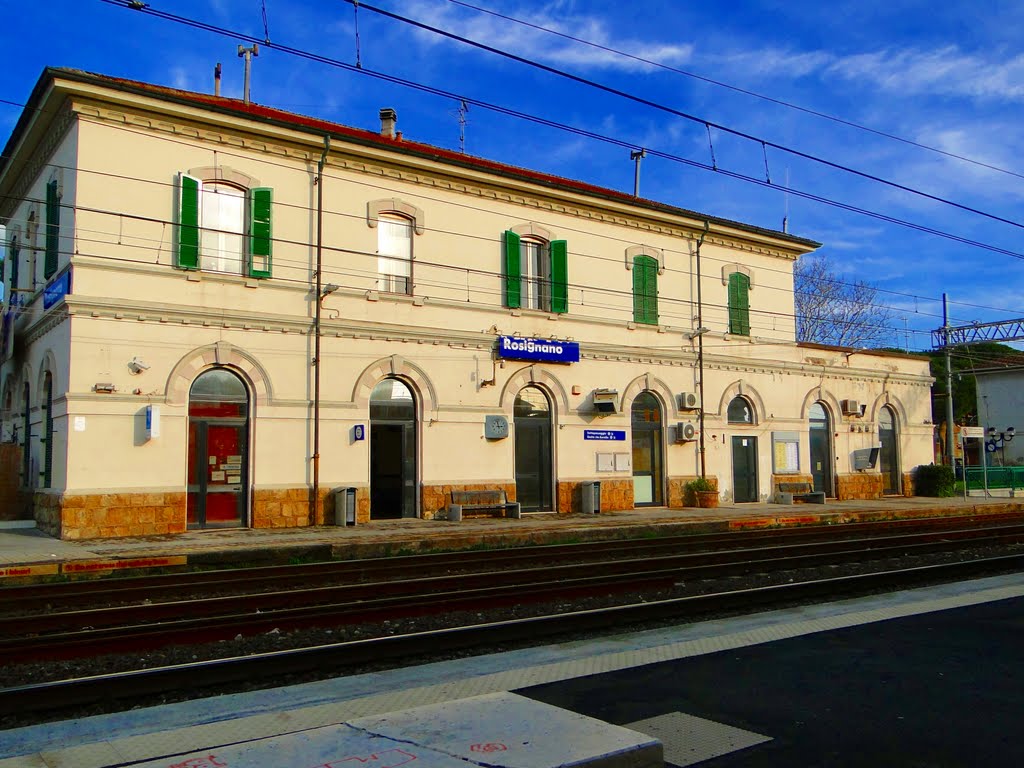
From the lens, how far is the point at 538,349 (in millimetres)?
21594

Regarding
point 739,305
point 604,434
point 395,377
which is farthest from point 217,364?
point 739,305

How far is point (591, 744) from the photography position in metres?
4.42

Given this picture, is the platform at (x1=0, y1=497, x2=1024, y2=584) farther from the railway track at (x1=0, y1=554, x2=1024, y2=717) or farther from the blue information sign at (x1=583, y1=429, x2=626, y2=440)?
the railway track at (x1=0, y1=554, x2=1024, y2=717)

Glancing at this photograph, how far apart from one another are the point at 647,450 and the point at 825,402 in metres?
7.83

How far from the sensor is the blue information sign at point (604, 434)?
74.0 ft

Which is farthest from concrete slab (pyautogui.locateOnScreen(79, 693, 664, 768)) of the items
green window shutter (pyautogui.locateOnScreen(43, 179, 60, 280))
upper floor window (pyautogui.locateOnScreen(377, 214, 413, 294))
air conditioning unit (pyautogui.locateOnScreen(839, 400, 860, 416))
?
air conditioning unit (pyautogui.locateOnScreen(839, 400, 860, 416))

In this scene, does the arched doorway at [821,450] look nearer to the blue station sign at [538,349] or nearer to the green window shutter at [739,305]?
the green window shutter at [739,305]

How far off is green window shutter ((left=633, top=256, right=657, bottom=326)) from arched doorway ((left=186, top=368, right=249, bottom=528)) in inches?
444

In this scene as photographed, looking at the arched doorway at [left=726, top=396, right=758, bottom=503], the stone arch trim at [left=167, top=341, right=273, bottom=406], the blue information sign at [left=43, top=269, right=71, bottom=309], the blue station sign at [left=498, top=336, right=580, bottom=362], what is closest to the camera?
the blue information sign at [left=43, top=269, right=71, bottom=309]

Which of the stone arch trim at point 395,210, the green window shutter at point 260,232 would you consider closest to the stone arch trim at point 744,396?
the stone arch trim at point 395,210

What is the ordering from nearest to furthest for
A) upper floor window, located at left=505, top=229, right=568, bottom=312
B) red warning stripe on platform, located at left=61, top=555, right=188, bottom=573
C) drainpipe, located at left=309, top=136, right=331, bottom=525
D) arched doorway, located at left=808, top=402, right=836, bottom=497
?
red warning stripe on platform, located at left=61, top=555, right=188, bottom=573 → drainpipe, located at left=309, top=136, right=331, bottom=525 → upper floor window, located at left=505, top=229, right=568, bottom=312 → arched doorway, located at left=808, top=402, right=836, bottom=497

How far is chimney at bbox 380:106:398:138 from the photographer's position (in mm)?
24422

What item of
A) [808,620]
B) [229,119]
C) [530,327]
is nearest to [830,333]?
[530,327]

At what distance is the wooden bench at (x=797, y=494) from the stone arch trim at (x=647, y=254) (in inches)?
307
